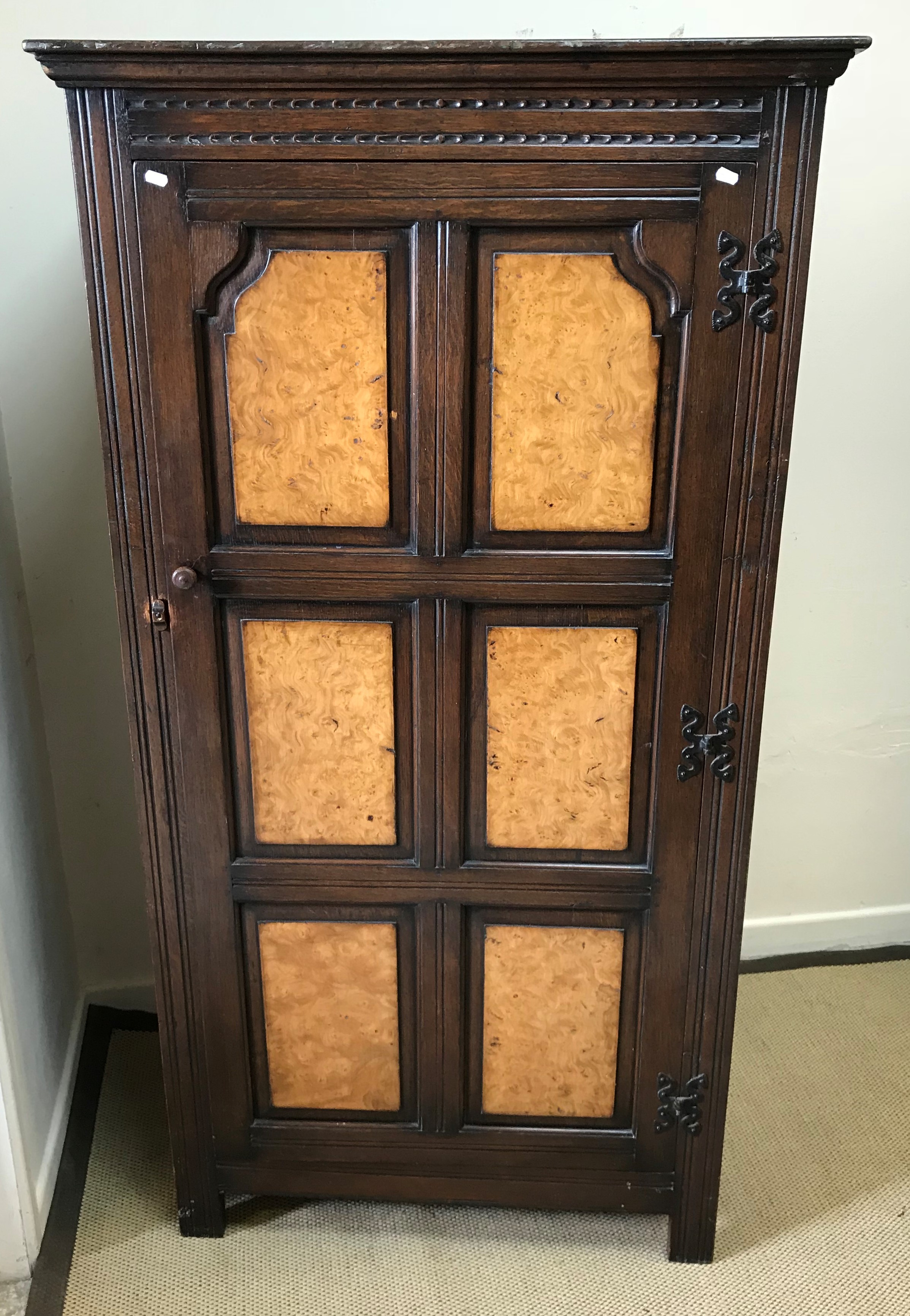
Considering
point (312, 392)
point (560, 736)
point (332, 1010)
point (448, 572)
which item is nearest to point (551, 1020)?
point (332, 1010)

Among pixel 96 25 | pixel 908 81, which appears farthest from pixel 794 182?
pixel 96 25

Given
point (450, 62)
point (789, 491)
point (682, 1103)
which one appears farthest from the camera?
point (789, 491)

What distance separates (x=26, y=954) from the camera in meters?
1.70

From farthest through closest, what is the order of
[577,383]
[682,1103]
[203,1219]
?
[203,1219] → [682,1103] → [577,383]

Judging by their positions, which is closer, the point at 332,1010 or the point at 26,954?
the point at 332,1010

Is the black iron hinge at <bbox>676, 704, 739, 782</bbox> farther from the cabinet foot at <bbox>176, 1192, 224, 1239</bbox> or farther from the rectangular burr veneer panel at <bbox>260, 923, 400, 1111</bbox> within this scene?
the cabinet foot at <bbox>176, 1192, 224, 1239</bbox>

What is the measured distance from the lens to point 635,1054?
5.07ft

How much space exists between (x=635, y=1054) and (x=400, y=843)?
48 centimetres

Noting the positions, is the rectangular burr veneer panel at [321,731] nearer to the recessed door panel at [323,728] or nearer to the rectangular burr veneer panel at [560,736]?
the recessed door panel at [323,728]

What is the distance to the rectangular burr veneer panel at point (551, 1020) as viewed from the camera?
4.94 feet

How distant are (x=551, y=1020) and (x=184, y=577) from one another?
83 centimetres

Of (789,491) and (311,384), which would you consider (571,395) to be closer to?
(311,384)

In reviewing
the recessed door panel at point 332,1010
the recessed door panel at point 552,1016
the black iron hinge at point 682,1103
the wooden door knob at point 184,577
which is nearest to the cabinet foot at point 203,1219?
the recessed door panel at point 332,1010

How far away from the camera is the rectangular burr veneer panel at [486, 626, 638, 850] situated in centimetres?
137
